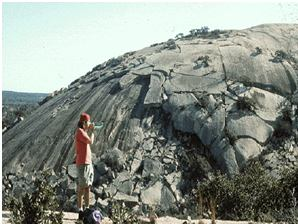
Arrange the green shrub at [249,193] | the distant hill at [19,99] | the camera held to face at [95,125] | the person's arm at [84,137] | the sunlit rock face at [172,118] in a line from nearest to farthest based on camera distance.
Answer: the person's arm at [84,137], the camera held to face at [95,125], the green shrub at [249,193], the sunlit rock face at [172,118], the distant hill at [19,99]

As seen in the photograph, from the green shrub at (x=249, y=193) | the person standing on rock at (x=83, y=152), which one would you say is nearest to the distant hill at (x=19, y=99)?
the green shrub at (x=249, y=193)

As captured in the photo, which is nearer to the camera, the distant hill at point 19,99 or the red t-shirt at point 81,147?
the red t-shirt at point 81,147

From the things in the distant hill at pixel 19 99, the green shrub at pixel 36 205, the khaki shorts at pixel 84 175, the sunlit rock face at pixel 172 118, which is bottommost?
Result: the distant hill at pixel 19 99

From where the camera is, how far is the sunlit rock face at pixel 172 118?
19.8 m

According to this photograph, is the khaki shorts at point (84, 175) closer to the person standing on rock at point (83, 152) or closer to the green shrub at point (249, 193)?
the person standing on rock at point (83, 152)

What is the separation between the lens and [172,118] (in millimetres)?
21766

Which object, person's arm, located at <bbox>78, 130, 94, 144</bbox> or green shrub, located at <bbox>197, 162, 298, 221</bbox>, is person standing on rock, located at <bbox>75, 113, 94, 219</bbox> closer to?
person's arm, located at <bbox>78, 130, 94, 144</bbox>

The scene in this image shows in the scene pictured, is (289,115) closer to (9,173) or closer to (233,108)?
(233,108)

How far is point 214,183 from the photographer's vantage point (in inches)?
605

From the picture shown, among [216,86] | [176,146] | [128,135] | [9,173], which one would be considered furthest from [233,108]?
[9,173]

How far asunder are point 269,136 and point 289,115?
151cm

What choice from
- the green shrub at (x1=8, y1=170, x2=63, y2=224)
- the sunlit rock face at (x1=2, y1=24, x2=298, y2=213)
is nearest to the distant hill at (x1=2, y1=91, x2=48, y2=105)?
the sunlit rock face at (x1=2, y1=24, x2=298, y2=213)

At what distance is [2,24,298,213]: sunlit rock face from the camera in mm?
19766

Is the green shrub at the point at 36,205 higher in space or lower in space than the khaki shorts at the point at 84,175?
higher
